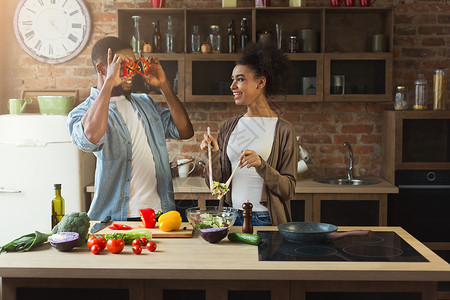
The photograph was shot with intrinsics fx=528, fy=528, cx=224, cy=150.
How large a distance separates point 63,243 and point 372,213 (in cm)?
249

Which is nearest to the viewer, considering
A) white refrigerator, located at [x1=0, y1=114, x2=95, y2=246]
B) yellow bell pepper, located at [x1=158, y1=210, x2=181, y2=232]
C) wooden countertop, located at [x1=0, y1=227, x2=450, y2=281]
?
wooden countertop, located at [x1=0, y1=227, x2=450, y2=281]

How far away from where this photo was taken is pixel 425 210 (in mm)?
3916

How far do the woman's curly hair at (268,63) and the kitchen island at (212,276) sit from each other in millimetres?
1146

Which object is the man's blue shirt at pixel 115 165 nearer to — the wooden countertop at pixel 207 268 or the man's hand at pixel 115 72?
the man's hand at pixel 115 72

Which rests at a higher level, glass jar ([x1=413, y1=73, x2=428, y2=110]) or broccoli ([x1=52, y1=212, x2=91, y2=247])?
glass jar ([x1=413, y1=73, x2=428, y2=110])

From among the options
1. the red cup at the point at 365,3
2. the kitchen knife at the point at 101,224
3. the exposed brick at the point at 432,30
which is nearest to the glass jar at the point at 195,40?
the red cup at the point at 365,3

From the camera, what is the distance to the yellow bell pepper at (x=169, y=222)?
7.58ft

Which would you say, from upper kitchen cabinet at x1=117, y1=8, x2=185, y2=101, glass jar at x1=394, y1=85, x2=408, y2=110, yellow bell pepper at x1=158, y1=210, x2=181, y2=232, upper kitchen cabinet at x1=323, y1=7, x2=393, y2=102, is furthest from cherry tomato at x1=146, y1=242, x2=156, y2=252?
glass jar at x1=394, y1=85, x2=408, y2=110

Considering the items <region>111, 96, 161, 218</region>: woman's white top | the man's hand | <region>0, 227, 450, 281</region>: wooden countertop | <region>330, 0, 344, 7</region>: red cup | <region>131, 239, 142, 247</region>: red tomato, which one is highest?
<region>330, 0, 344, 7</region>: red cup

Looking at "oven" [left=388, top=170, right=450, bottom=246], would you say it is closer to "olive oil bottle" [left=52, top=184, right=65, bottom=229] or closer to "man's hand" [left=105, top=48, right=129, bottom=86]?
"man's hand" [left=105, top=48, right=129, bottom=86]

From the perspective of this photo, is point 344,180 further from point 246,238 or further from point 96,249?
point 96,249

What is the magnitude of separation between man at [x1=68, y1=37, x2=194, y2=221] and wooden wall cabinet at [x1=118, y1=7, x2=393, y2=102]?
4.60ft

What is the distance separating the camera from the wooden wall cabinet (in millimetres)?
4086

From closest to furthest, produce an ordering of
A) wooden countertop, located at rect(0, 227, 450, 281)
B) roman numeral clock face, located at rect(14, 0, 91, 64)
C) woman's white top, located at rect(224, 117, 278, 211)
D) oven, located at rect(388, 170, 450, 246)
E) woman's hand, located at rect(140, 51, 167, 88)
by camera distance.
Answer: wooden countertop, located at rect(0, 227, 450, 281) < woman's white top, located at rect(224, 117, 278, 211) < woman's hand, located at rect(140, 51, 167, 88) < oven, located at rect(388, 170, 450, 246) < roman numeral clock face, located at rect(14, 0, 91, 64)
